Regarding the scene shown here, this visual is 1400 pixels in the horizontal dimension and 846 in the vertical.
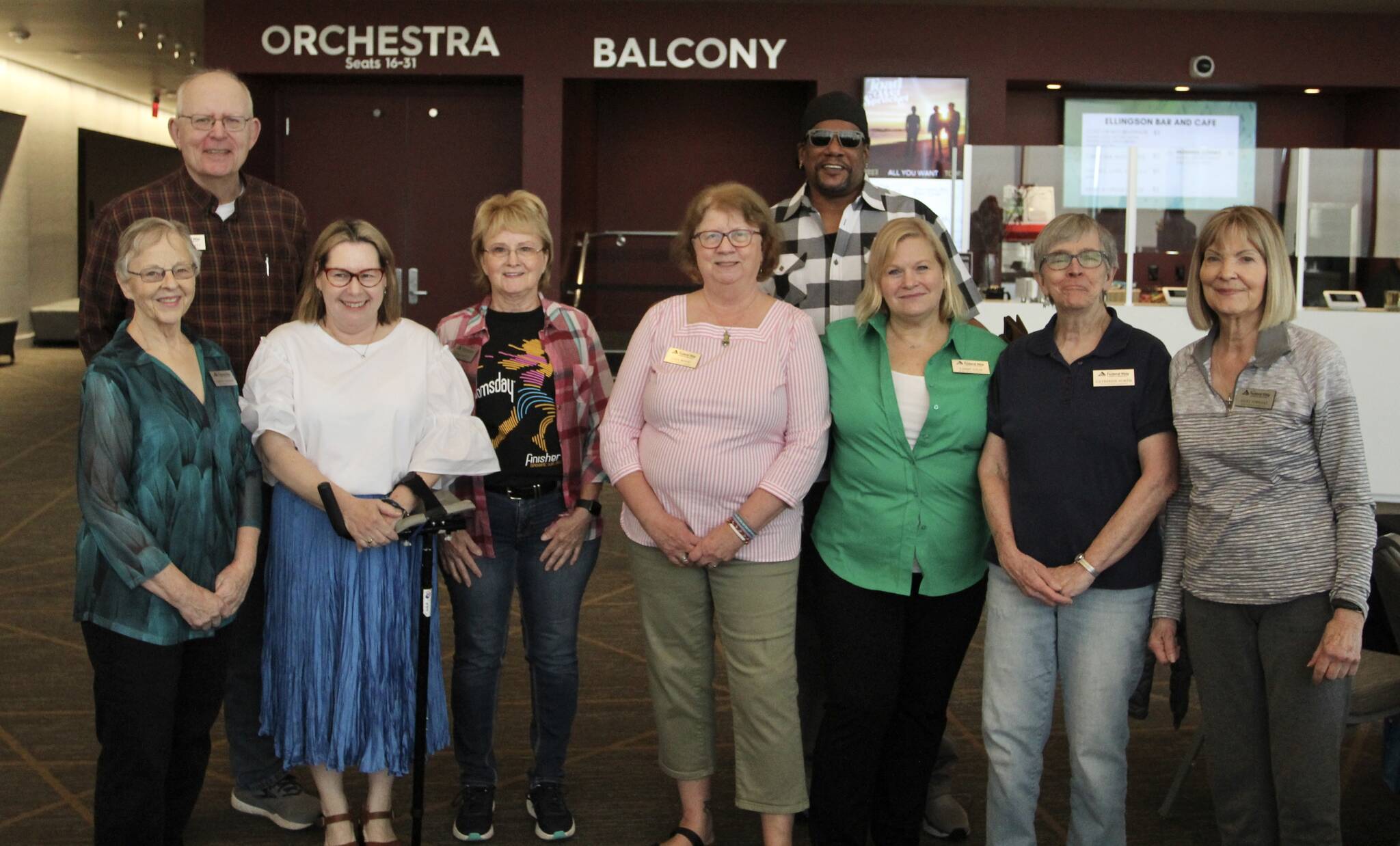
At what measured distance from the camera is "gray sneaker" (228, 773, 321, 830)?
3.26 meters

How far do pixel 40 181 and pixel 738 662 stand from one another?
17495 mm

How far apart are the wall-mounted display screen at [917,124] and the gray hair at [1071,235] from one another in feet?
24.4

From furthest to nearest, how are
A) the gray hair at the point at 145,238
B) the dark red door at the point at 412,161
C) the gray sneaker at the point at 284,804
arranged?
the dark red door at the point at 412,161
the gray sneaker at the point at 284,804
the gray hair at the point at 145,238

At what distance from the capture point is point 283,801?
328 centimetres

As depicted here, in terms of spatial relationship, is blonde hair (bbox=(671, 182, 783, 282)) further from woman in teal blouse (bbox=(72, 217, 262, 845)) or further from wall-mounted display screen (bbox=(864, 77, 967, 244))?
wall-mounted display screen (bbox=(864, 77, 967, 244))

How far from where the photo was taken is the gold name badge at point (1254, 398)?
245 cm

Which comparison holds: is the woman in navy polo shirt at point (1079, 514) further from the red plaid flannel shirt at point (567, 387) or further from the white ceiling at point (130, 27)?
the white ceiling at point (130, 27)

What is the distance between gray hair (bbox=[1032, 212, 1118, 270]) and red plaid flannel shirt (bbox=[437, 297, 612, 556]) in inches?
45.1

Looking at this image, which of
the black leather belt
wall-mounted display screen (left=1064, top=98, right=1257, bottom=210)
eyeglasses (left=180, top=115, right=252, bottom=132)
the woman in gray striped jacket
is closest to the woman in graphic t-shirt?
the black leather belt

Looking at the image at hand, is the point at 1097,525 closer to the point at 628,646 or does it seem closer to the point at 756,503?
the point at 756,503

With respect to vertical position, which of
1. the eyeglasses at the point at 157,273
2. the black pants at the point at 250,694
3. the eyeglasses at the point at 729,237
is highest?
the eyeglasses at the point at 729,237

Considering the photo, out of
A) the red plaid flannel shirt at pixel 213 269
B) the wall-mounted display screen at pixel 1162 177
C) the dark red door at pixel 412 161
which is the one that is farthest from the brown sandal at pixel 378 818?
the dark red door at pixel 412 161

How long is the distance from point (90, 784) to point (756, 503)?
82.6 inches

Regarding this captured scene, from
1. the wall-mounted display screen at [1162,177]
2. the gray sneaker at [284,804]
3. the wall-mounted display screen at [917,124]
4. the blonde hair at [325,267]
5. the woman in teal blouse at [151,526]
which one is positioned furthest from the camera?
the wall-mounted display screen at [917,124]
